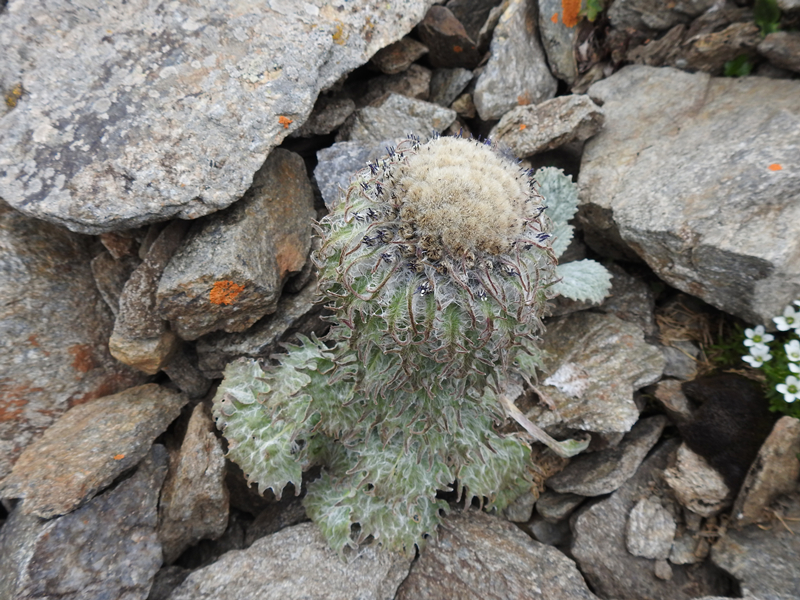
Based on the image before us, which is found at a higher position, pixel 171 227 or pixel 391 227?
pixel 171 227

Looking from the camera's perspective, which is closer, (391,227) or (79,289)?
(391,227)

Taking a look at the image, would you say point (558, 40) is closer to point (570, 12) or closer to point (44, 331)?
point (570, 12)

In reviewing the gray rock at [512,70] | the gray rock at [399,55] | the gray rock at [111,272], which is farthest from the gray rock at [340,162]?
the gray rock at [111,272]

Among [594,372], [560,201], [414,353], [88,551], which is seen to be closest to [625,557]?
[594,372]

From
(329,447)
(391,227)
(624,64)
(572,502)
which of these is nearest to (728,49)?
(624,64)

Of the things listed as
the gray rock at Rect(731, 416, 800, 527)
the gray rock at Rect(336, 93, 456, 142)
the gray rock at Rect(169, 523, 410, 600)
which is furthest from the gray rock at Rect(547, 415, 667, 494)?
the gray rock at Rect(336, 93, 456, 142)

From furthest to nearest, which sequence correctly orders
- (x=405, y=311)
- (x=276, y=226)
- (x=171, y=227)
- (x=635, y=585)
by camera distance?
1. (x=276, y=226)
2. (x=171, y=227)
3. (x=635, y=585)
4. (x=405, y=311)

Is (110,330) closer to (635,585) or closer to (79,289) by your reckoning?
(79,289)

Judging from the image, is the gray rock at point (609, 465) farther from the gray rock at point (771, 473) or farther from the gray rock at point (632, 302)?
the gray rock at point (632, 302)
